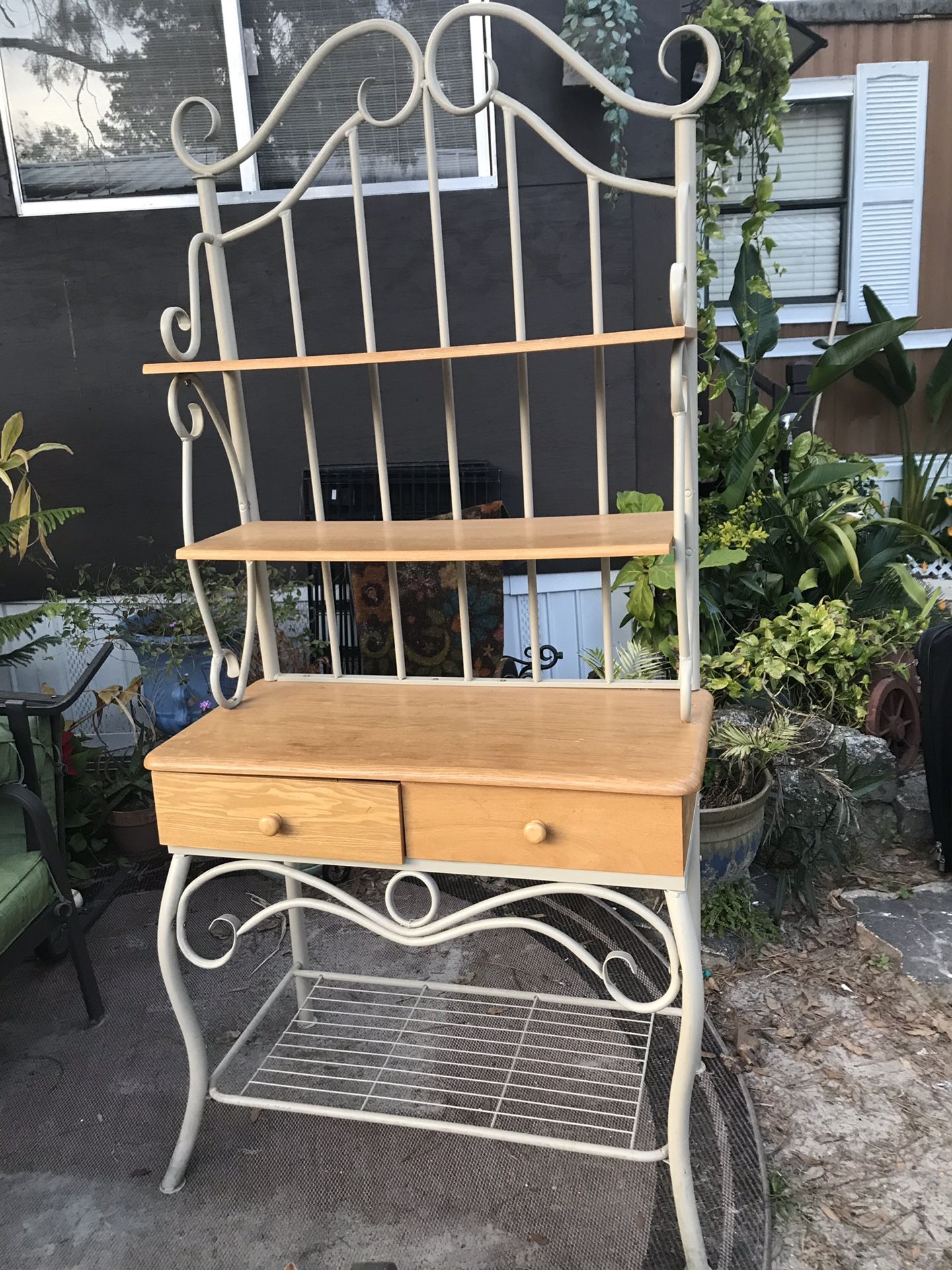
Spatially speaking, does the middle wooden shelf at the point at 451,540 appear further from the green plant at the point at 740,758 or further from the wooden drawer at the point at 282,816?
the green plant at the point at 740,758

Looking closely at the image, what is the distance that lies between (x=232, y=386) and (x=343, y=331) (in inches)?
64.9

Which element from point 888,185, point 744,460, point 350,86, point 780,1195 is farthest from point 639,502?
point 888,185

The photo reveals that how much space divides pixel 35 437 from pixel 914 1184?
3.62 metres

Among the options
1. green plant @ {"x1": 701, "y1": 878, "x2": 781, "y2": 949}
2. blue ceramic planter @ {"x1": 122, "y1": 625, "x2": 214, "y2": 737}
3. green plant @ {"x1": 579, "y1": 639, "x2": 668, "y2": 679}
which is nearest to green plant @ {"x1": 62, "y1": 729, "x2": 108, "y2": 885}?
blue ceramic planter @ {"x1": 122, "y1": 625, "x2": 214, "y2": 737}

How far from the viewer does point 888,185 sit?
5.01 metres

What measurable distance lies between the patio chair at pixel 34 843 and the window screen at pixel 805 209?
406cm

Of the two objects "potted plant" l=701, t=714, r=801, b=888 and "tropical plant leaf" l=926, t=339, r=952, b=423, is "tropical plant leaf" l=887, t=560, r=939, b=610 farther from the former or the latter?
"tropical plant leaf" l=926, t=339, r=952, b=423

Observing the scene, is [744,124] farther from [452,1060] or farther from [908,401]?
[452,1060]

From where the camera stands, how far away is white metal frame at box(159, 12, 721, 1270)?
1618 mm

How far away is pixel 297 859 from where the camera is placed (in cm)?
178

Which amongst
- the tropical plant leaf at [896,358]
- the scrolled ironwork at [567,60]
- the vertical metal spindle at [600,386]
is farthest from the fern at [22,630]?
the tropical plant leaf at [896,358]

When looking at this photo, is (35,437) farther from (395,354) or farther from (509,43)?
(395,354)

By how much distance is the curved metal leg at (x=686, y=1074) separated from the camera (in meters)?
1.55

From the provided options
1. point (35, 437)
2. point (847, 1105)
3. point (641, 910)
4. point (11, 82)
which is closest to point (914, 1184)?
point (847, 1105)
